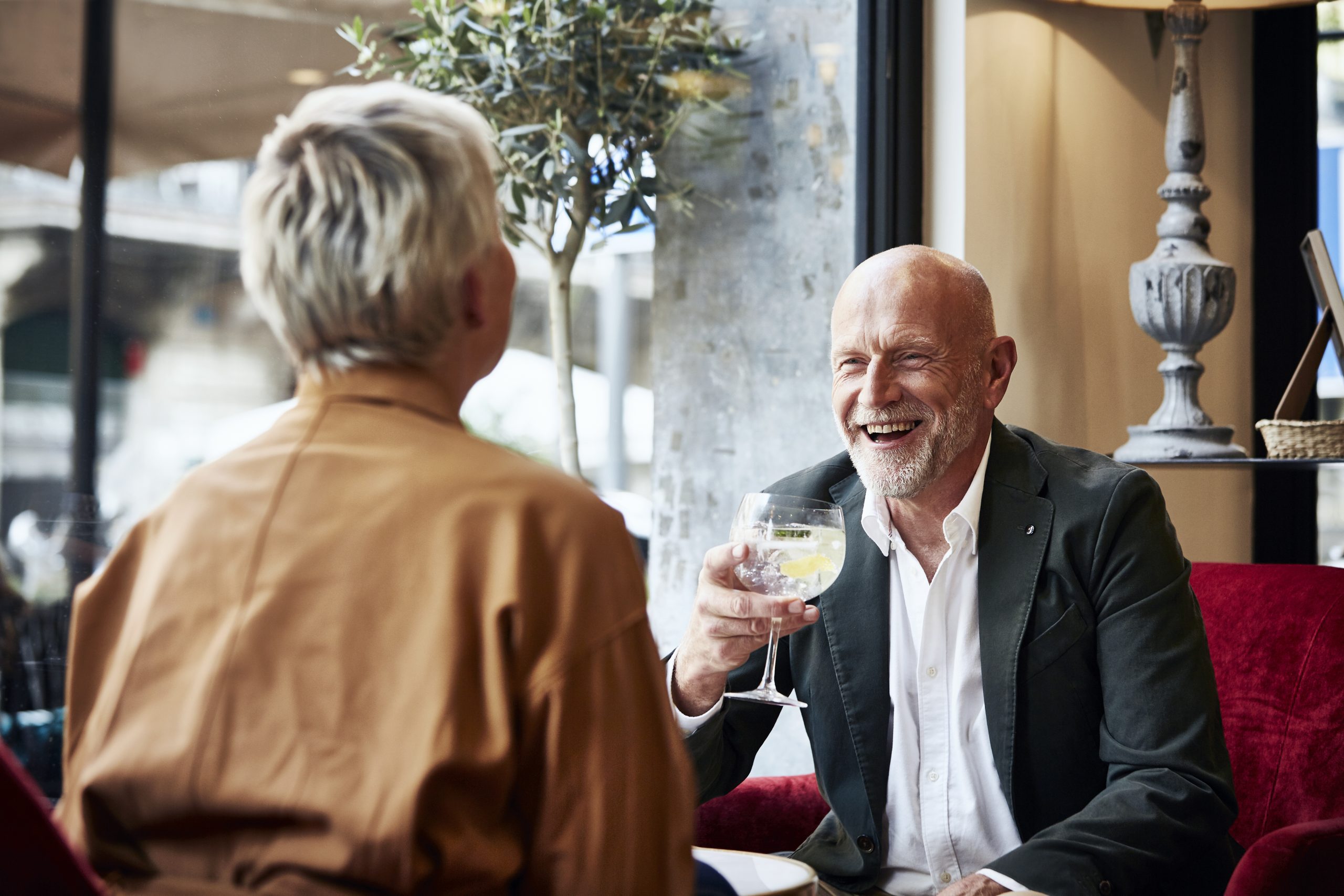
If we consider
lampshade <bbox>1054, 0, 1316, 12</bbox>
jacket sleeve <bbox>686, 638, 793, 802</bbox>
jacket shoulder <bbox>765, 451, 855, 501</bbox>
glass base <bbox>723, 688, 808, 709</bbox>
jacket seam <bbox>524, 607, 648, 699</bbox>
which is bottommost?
jacket sleeve <bbox>686, 638, 793, 802</bbox>

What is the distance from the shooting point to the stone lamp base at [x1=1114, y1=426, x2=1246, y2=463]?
2.62m

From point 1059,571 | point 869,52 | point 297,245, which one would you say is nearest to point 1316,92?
point 869,52

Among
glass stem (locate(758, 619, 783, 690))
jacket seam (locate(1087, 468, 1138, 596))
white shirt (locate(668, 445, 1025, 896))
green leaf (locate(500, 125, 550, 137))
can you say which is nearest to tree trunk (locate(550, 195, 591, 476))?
green leaf (locate(500, 125, 550, 137))

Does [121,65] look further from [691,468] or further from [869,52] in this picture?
[869,52]

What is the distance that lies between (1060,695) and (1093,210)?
1569mm

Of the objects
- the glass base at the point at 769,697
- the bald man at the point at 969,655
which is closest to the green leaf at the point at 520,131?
the bald man at the point at 969,655

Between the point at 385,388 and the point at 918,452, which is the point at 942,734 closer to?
the point at 918,452

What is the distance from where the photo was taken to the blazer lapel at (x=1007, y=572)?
1718 millimetres

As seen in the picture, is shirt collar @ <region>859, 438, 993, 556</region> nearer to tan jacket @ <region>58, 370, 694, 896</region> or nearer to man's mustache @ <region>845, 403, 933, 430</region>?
man's mustache @ <region>845, 403, 933, 430</region>

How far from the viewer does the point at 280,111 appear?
1.99 m

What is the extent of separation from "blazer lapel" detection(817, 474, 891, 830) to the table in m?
0.63

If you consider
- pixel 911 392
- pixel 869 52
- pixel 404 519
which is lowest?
pixel 404 519

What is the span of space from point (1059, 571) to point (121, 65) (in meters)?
1.48

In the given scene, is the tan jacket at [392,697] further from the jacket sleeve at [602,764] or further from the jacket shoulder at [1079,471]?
the jacket shoulder at [1079,471]
